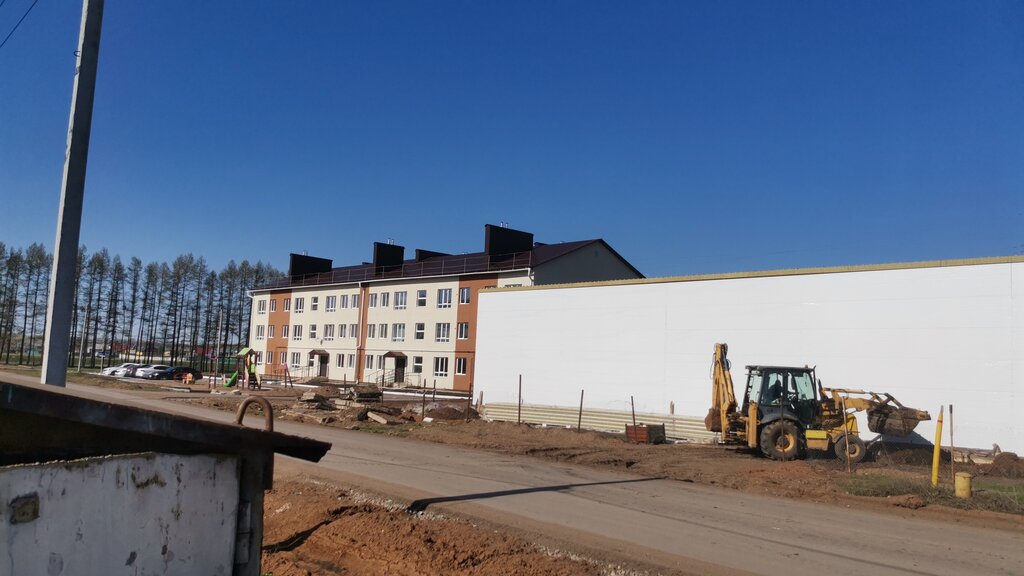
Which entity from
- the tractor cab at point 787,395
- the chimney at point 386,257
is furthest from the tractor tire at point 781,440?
the chimney at point 386,257

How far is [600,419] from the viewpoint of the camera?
29.0 metres

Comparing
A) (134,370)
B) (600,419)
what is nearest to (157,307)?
(134,370)

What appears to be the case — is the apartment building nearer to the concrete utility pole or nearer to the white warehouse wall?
the white warehouse wall

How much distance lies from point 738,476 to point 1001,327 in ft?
35.9

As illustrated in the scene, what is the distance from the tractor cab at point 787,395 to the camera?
2019cm

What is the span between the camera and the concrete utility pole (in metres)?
7.63

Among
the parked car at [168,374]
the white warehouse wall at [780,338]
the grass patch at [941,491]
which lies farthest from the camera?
the parked car at [168,374]

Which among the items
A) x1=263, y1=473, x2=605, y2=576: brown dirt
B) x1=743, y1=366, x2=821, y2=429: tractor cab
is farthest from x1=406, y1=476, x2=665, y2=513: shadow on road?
x1=743, y1=366, x2=821, y2=429: tractor cab

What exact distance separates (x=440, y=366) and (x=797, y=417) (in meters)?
38.5

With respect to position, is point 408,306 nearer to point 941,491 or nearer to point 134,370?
point 134,370

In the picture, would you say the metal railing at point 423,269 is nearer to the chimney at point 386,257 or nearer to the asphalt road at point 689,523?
the chimney at point 386,257

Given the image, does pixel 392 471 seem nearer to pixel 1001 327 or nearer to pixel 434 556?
pixel 434 556

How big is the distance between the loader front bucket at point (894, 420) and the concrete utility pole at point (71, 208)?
20.9 m

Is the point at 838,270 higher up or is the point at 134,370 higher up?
the point at 838,270
